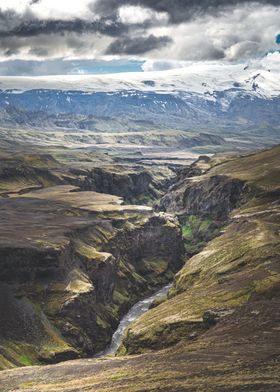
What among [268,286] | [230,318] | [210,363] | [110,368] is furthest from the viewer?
[268,286]

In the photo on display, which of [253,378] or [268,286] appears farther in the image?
[268,286]

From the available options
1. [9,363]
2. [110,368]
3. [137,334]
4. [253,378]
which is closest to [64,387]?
[110,368]

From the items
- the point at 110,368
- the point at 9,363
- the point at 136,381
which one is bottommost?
the point at 9,363

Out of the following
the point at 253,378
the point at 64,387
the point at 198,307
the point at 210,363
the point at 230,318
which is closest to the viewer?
the point at 253,378

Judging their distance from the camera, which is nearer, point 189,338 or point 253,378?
point 253,378

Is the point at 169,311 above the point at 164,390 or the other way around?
the other way around

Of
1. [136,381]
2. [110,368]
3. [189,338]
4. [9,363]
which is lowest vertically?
[9,363]

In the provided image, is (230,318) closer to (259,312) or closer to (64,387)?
(259,312)

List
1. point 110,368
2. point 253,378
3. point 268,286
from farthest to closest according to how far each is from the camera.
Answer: point 268,286, point 110,368, point 253,378

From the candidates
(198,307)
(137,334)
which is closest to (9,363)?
(137,334)

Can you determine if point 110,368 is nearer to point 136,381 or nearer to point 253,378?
point 136,381
